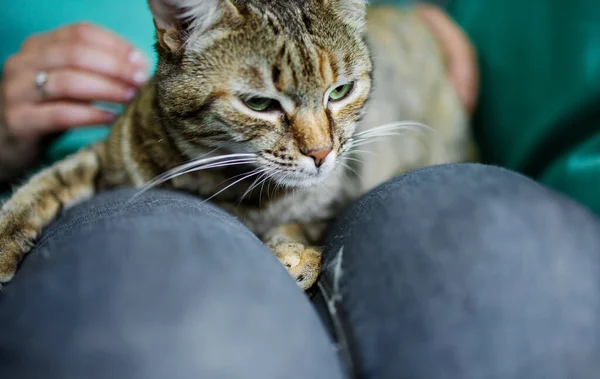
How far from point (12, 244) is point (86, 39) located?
453 mm

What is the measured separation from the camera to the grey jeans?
1.60 feet

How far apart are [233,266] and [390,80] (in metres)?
0.95

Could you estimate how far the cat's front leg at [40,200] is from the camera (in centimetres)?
76

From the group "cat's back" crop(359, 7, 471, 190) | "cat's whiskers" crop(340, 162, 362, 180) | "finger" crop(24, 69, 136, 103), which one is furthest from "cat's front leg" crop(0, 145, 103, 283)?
"cat's back" crop(359, 7, 471, 190)

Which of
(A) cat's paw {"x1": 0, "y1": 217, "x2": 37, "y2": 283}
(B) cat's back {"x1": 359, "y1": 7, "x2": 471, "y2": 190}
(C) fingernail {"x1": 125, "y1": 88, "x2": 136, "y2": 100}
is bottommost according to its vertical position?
(B) cat's back {"x1": 359, "y1": 7, "x2": 471, "y2": 190}

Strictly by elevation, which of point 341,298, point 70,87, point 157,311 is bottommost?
point 341,298

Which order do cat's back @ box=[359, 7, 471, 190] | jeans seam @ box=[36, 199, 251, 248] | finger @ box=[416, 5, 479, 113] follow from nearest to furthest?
jeans seam @ box=[36, 199, 251, 248]
cat's back @ box=[359, 7, 471, 190]
finger @ box=[416, 5, 479, 113]

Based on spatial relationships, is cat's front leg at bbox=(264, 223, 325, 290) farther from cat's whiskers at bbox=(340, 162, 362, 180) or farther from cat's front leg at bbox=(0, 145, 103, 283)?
cat's front leg at bbox=(0, 145, 103, 283)

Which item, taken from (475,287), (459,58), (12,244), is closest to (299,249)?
(475,287)

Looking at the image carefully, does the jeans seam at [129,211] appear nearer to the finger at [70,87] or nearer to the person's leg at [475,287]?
the person's leg at [475,287]

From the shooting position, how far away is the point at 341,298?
24.0 inches

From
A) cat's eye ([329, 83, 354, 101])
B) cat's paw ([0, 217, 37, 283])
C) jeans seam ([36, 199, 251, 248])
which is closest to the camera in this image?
jeans seam ([36, 199, 251, 248])

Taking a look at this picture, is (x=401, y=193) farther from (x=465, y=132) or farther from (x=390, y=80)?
(x=465, y=132)

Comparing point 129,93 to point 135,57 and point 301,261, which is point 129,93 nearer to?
point 135,57
